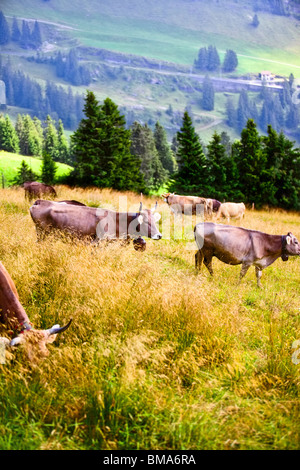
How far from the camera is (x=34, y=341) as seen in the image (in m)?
4.33

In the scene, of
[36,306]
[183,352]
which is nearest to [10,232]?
[36,306]

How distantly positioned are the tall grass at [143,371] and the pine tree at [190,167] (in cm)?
2775

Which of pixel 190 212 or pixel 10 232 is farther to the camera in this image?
pixel 190 212

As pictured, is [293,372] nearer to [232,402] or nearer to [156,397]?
[232,402]

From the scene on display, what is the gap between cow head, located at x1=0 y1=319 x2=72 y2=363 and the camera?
423 centimetres

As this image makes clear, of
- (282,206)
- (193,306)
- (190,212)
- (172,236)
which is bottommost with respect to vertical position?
(282,206)

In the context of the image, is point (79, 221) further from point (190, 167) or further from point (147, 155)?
point (147, 155)

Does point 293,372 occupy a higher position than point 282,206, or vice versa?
point 293,372

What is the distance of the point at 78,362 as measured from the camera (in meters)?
4.36

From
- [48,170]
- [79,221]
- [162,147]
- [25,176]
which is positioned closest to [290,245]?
[79,221]

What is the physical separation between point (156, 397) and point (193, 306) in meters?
1.77

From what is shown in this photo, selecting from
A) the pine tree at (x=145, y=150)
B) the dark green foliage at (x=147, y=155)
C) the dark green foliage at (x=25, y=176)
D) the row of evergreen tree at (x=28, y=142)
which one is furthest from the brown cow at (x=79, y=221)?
the row of evergreen tree at (x=28, y=142)
